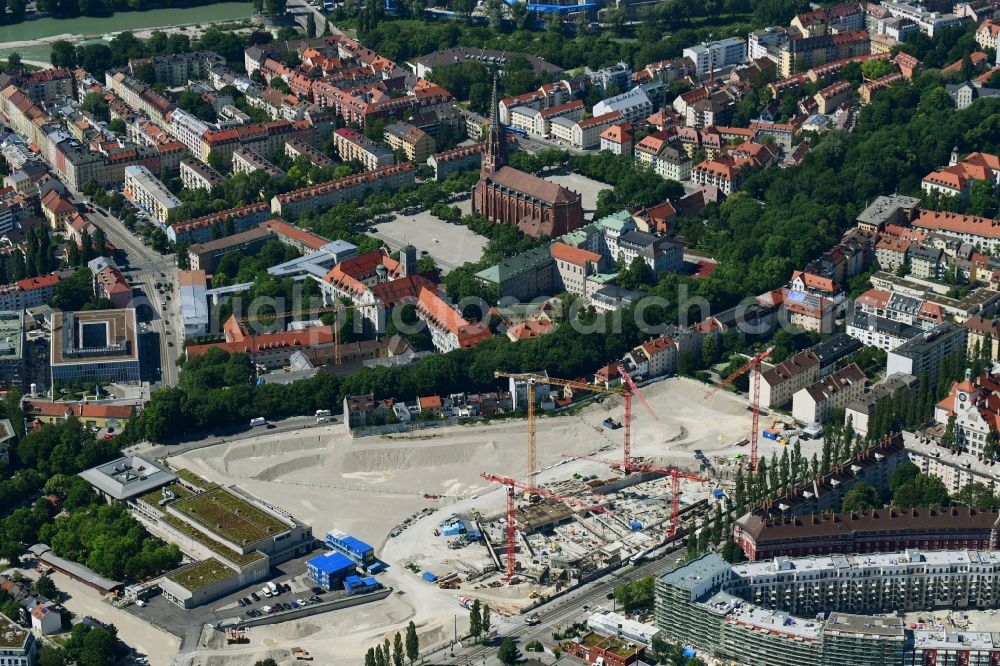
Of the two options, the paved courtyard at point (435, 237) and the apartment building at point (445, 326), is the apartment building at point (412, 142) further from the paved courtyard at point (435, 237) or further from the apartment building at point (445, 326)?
the apartment building at point (445, 326)

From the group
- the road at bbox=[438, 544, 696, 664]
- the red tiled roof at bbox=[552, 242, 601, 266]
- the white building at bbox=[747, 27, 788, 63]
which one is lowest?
the road at bbox=[438, 544, 696, 664]

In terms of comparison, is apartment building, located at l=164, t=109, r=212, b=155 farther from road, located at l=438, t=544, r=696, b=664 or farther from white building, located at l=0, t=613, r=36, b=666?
white building, located at l=0, t=613, r=36, b=666

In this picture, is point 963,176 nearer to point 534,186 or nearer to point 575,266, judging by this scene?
point 575,266

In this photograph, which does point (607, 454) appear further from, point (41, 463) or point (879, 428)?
point (41, 463)

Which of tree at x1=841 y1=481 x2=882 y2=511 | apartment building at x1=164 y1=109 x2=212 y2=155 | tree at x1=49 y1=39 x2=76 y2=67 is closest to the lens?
tree at x1=841 y1=481 x2=882 y2=511

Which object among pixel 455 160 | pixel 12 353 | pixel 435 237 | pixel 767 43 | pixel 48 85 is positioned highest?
pixel 767 43

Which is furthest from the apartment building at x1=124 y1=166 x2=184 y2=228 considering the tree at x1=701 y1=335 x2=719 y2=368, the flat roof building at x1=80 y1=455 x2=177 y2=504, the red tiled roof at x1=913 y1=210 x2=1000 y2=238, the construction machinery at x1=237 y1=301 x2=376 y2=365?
the red tiled roof at x1=913 y1=210 x2=1000 y2=238

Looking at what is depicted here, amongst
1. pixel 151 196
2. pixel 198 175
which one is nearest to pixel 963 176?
pixel 198 175

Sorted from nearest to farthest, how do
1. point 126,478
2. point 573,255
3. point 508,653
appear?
point 508,653 < point 126,478 < point 573,255
